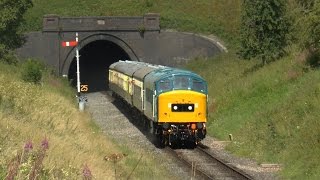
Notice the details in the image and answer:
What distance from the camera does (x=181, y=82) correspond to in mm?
22422

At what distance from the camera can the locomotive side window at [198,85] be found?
22375 mm

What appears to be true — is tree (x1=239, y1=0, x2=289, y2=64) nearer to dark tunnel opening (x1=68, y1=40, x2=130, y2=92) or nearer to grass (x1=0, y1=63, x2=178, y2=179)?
grass (x1=0, y1=63, x2=178, y2=179)

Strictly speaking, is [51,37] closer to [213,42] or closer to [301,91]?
[213,42]

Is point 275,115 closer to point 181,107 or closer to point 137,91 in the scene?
point 181,107

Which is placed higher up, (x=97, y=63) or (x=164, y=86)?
(x=97, y=63)

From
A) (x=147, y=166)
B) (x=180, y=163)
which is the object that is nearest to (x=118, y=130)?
(x=180, y=163)

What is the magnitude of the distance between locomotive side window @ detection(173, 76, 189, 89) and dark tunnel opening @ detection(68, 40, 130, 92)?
38677 millimetres

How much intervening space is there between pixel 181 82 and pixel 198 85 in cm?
68

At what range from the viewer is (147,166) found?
1609 cm

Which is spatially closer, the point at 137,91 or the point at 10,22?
the point at 137,91

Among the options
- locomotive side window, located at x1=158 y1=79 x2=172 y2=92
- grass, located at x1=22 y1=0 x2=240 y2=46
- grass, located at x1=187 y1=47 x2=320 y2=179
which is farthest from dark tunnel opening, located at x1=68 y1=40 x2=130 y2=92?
locomotive side window, located at x1=158 y1=79 x2=172 y2=92

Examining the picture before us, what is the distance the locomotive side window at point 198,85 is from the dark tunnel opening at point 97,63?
38681 mm

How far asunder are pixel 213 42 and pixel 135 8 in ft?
32.7

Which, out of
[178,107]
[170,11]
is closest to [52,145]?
[178,107]
